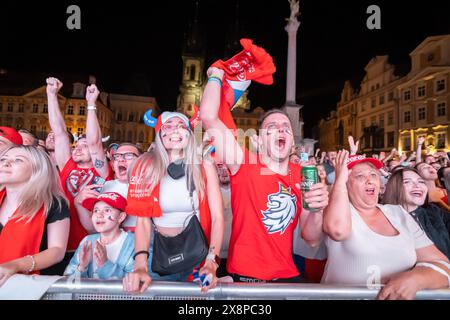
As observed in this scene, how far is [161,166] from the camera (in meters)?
2.53

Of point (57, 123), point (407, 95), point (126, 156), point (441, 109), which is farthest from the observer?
point (407, 95)

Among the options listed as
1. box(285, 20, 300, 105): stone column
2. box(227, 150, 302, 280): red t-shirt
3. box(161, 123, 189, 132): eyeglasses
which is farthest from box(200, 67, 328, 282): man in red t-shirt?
box(285, 20, 300, 105): stone column

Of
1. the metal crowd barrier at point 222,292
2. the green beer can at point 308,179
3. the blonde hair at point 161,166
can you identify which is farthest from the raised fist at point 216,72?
the metal crowd barrier at point 222,292

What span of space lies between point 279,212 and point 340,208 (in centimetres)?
49

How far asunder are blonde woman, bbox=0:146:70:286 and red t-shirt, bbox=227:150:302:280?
1357mm

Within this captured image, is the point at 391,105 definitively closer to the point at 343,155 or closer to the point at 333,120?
the point at 333,120

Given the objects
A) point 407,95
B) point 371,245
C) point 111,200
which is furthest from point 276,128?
point 407,95

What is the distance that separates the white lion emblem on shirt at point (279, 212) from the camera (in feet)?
7.80

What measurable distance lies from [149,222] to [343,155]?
1.55 meters

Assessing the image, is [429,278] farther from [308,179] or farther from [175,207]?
[175,207]

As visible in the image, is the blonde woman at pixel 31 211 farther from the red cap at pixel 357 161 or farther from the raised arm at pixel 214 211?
the red cap at pixel 357 161

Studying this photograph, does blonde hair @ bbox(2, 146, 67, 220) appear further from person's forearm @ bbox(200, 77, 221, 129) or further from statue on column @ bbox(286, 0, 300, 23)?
statue on column @ bbox(286, 0, 300, 23)

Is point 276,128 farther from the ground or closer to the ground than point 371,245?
farther from the ground

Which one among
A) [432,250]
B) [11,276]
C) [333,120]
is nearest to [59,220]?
[11,276]
